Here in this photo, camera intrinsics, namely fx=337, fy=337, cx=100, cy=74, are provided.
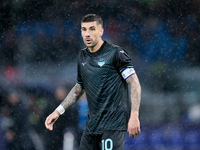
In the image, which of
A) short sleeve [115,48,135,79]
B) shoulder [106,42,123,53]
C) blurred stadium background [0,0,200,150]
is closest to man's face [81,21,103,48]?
shoulder [106,42,123,53]

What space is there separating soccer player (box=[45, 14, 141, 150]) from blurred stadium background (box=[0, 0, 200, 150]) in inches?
317

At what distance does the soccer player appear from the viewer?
9.82 ft

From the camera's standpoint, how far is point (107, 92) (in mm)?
3045

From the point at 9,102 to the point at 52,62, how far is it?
7.22ft

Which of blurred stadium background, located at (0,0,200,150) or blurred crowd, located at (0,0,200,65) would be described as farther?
blurred crowd, located at (0,0,200,65)

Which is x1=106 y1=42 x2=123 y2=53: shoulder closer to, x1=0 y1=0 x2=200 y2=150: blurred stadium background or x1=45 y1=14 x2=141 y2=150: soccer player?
x1=45 y1=14 x2=141 y2=150: soccer player

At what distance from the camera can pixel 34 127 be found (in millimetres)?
11461

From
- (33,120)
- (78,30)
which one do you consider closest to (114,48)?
(33,120)

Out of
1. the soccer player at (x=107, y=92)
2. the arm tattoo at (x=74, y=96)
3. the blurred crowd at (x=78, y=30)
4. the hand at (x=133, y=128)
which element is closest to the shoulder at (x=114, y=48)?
the soccer player at (x=107, y=92)

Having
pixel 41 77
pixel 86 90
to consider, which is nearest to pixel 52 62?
pixel 41 77

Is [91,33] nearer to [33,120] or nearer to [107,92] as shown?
[107,92]

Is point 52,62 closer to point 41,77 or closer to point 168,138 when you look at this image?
point 41,77

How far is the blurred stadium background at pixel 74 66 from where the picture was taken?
11281mm

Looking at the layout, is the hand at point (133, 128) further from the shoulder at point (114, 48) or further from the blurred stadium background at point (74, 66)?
Result: the blurred stadium background at point (74, 66)
